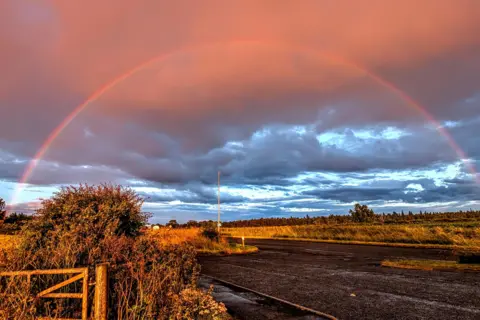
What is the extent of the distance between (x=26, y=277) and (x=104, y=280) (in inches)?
90.5

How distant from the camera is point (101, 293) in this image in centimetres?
595

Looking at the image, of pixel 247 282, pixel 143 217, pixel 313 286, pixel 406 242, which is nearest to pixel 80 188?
pixel 143 217

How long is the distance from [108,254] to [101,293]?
9.33ft

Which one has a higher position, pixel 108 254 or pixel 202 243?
pixel 108 254

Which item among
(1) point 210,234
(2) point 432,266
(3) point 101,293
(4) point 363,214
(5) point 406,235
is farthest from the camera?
(4) point 363,214

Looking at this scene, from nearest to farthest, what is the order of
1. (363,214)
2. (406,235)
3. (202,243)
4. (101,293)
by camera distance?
(101,293) < (202,243) < (406,235) < (363,214)

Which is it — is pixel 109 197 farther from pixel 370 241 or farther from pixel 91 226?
pixel 370 241

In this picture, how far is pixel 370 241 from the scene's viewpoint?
39500mm

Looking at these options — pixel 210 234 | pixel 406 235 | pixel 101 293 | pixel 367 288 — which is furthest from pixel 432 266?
pixel 210 234

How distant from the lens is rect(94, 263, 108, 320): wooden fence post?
233 inches

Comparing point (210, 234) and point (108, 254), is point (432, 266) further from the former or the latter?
point (210, 234)

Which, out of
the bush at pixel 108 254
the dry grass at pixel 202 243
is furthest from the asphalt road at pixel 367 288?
the dry grass at pixel 202 243

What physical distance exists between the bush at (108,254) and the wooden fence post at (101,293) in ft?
2.79

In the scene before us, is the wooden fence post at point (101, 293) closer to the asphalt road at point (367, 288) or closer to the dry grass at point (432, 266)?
the asphalt road at point (367, 288)
